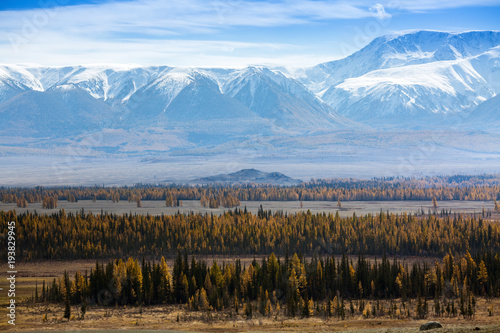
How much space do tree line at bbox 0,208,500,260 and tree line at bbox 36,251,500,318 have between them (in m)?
28.7

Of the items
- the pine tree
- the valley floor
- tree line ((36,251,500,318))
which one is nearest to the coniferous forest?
tree line ((36,251,500,318))

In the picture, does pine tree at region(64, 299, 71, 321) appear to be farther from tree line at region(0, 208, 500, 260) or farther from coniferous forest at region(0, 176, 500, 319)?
tree line at region(0, 208, 500, 260)

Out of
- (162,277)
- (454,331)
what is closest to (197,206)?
(162,277)

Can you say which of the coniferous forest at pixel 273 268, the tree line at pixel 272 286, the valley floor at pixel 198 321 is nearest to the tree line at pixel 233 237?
the coniferous forest at pixel 273 268

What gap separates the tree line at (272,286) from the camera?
226 ft

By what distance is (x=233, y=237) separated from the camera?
113 metres

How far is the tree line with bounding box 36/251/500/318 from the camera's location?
2717 inches

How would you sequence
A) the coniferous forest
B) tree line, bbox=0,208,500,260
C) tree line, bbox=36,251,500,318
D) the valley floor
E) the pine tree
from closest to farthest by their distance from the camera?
the valley floor < the pine tree < the coniferous forest < tree line, bbox=36,251,500,318 < tree line, bbox=0,208,500,260

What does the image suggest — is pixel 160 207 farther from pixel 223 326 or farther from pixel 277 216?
pixel 223 326

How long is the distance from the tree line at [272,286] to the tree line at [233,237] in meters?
28.7

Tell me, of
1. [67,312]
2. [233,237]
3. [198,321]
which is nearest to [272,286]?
[198,321]

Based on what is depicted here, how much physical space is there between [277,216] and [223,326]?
75.6 meters

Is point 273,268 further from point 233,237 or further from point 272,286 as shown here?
point 233,237

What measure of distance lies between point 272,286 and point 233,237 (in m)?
40.3
